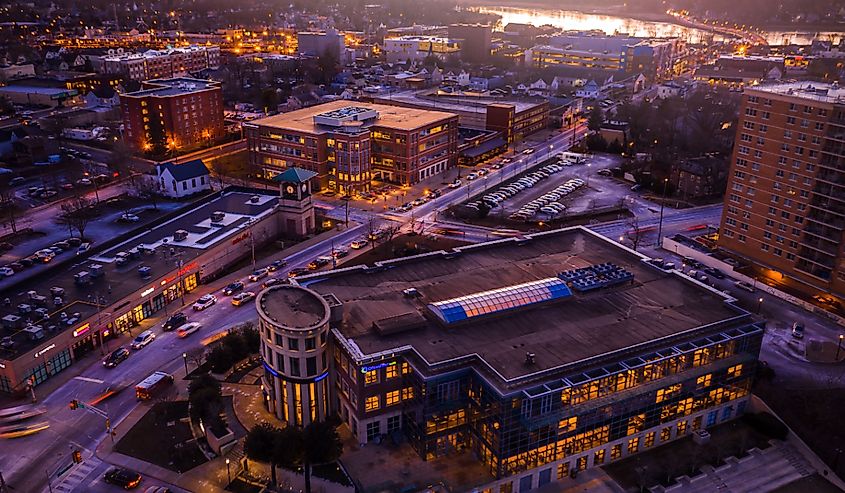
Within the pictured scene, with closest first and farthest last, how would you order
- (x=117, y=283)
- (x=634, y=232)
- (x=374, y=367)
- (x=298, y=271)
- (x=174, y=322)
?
(x=374, y=367), (x=174, y=322), (x=117, y=283), (x=298, y=271), (x=634, y=232)

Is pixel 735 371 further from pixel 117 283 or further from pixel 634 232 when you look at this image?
pixel 117 283

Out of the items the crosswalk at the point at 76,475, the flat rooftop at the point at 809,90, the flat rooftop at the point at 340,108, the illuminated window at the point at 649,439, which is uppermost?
the flat rooftop at the point at 809,90

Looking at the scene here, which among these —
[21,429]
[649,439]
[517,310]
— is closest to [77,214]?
[21,429]

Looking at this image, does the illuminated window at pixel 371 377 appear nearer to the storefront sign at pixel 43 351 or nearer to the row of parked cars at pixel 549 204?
the storefront sign at pixel 43 351

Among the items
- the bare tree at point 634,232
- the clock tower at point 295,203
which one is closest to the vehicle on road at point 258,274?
the clock tower at point 295,203

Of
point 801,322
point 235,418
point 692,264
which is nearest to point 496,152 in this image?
point 692,264

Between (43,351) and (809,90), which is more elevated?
(809,90)
